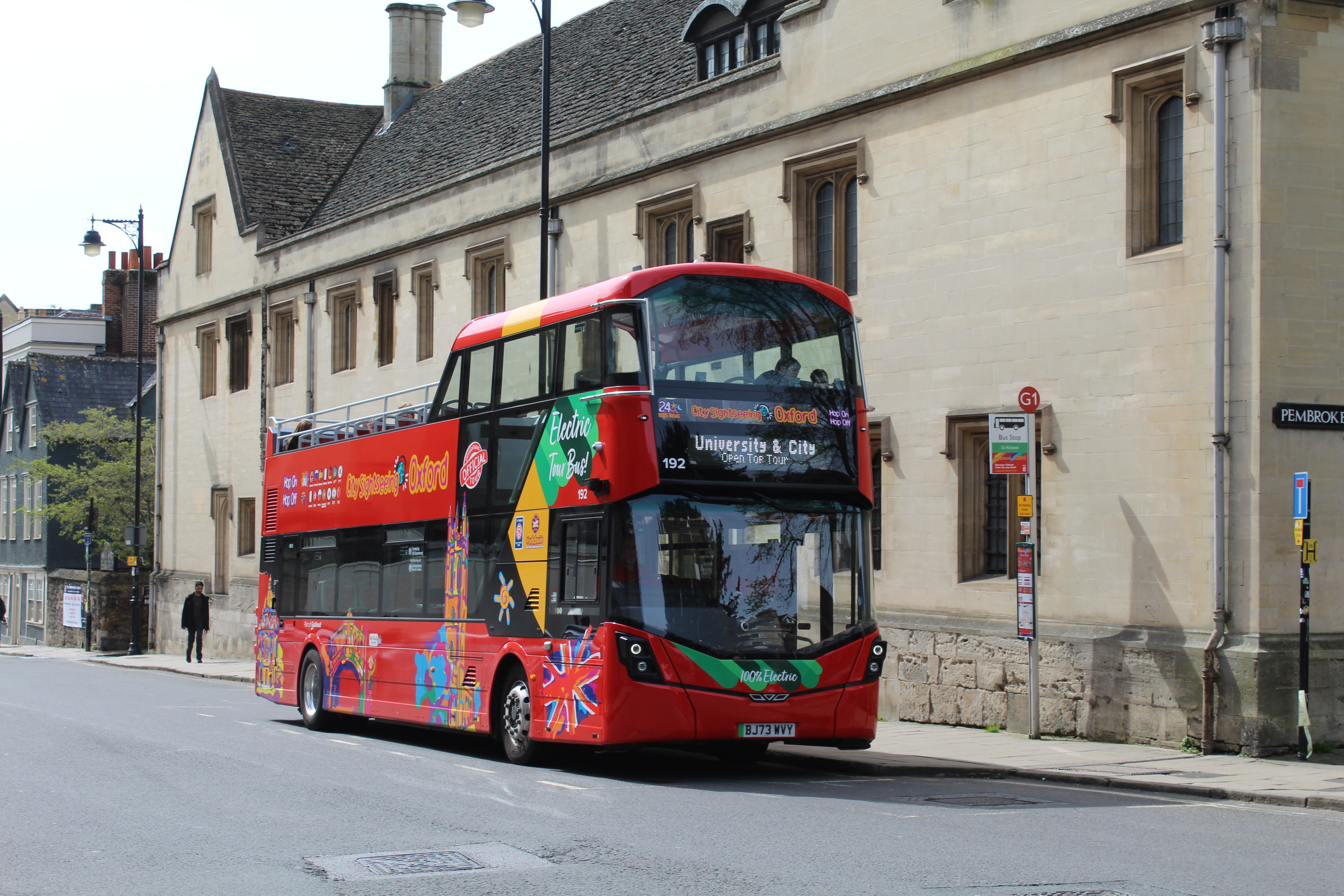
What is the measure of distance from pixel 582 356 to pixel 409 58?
96.7ft

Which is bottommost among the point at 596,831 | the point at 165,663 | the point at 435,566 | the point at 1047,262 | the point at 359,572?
the point at 165,663

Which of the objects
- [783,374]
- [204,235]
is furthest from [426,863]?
[204,235]

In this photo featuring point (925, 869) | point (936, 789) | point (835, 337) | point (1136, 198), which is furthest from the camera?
point (1136, 198)

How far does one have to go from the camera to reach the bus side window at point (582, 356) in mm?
13695

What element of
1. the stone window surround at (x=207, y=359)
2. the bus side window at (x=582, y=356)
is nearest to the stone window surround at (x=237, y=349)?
the stone window surround at (x=207, y=359)

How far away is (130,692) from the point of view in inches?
1057

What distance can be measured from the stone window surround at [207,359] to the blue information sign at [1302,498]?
3307 cm

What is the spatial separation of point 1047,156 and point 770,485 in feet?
21.1

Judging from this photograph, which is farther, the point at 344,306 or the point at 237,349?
the point at 237,349

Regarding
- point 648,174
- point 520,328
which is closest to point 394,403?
point 648,174

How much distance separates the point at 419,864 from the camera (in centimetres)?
891

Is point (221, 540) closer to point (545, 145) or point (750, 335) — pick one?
point (545, 145)

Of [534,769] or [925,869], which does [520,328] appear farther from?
[925,869]

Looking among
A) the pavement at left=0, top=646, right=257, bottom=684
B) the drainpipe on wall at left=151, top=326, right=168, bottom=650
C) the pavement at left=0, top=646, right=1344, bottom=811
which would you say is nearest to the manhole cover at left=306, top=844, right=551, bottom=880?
the pavement at left=0, top=646, right=1344, bottom=811
